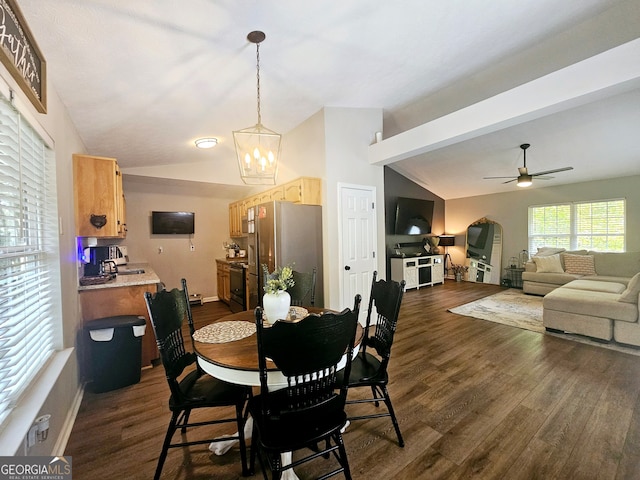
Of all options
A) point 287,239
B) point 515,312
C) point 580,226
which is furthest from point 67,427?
point 580,226

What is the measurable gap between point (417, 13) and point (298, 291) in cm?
254

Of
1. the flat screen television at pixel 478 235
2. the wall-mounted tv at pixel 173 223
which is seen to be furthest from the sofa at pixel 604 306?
the wall-mounted tv at pixel 173 223

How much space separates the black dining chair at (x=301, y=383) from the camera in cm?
118

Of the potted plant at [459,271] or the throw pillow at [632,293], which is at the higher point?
the throw pillow at [632,293]

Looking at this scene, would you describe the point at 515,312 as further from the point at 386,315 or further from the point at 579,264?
the point at 386,315

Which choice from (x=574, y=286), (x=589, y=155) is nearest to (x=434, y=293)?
(x=574, y=286)

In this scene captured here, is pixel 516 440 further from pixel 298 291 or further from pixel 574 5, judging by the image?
pixel 574 5

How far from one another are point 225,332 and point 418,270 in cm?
613

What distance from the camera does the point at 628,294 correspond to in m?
3.33

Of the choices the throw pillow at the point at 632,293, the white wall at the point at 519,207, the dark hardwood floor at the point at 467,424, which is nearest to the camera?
the dark hardwood floor at the point at 467,424

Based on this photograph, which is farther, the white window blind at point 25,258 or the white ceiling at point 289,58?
the white ceiling at point 289,58

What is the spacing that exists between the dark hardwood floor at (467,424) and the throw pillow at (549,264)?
3.41 metres

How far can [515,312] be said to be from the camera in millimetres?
4820

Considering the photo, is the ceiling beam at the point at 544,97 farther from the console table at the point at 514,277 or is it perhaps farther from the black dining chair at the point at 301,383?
the console table at the point at 514,277
